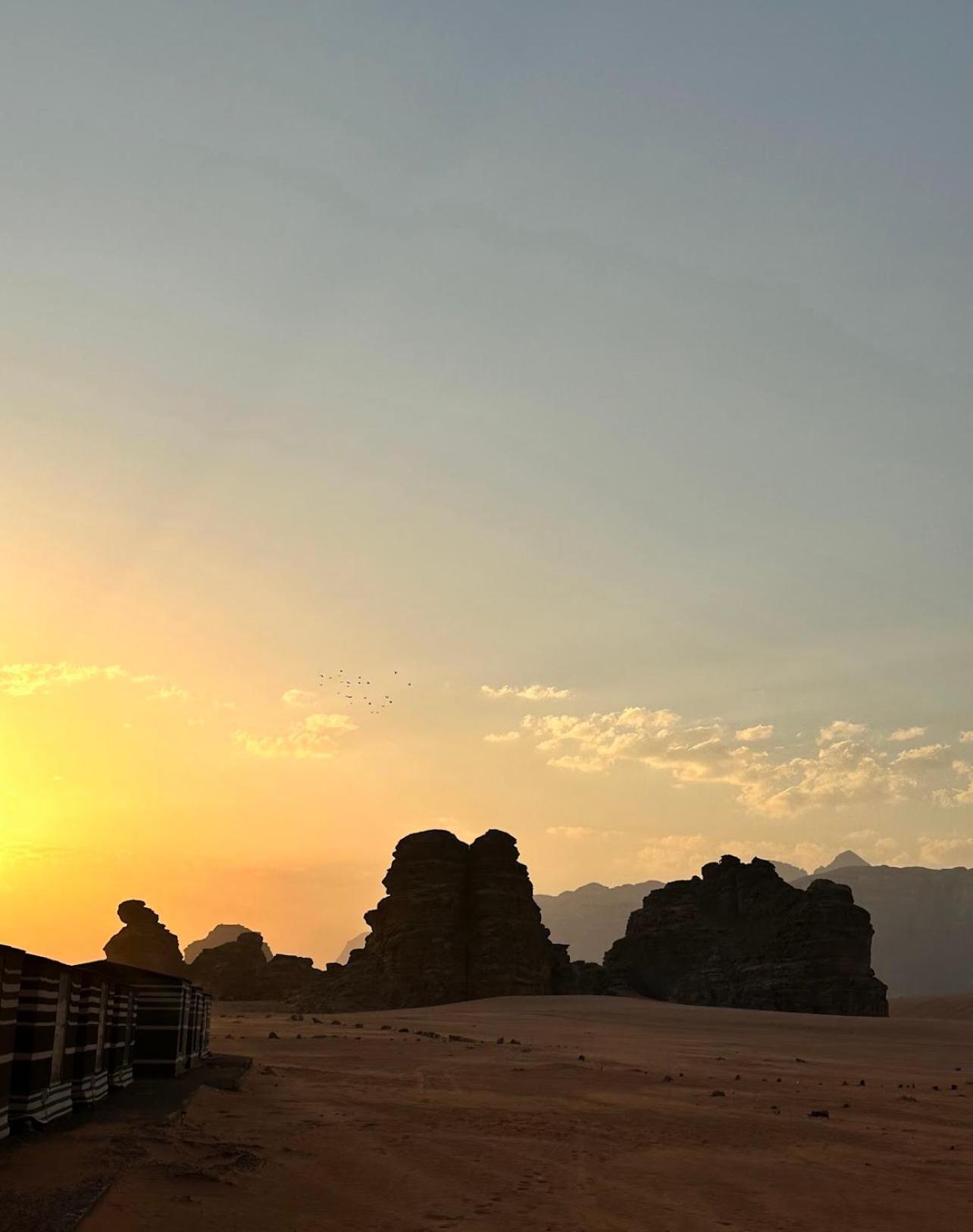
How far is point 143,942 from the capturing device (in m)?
120

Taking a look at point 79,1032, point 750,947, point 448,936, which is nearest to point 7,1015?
point 79,1032

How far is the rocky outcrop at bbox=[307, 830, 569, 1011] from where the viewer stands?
283ft

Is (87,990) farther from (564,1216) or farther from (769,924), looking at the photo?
(769,924)

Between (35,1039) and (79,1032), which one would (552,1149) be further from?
(79,1032)

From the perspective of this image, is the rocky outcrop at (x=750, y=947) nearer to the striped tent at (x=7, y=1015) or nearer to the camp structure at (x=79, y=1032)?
the camp structure at (x=79, y=1032)

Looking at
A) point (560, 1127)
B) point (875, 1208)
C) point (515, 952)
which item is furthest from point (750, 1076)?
point (515, 952)

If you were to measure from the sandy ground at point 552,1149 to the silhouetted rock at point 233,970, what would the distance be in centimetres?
8425

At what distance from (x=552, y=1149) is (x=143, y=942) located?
377 ft

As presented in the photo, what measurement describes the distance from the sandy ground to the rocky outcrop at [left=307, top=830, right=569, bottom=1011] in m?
52.9

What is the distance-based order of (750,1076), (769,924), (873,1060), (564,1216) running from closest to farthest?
1. (564,1216)
2. (750,1076)
3. (873,1060)
4. (769,924)

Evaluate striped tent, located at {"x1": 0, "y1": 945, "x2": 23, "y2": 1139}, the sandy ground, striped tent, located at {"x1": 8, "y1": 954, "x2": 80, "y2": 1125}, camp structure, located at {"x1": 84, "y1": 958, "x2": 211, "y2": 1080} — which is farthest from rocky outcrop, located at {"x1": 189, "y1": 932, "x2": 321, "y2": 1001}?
striped tent, located at {"x1": 0, "y1": 945, "x2": 23, "y2": 1139}

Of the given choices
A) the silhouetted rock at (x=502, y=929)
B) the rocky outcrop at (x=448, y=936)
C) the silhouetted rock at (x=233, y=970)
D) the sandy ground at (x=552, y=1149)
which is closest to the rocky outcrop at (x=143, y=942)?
the silhouetted rock at (x=233, y=970)

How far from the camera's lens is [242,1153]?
14789mm

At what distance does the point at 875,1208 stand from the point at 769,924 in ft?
290
